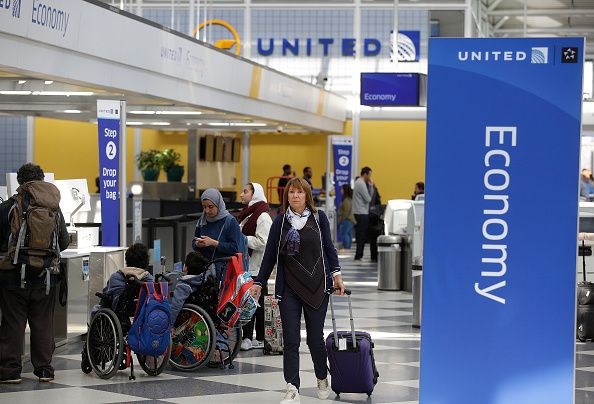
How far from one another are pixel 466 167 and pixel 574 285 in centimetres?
67

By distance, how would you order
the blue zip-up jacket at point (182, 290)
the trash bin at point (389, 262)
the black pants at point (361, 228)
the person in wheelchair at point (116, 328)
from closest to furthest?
the person in wheelchair at point (116, 328)
the blue zip-up jacket at point (182, 290)
the trash bin at point (389, 262)
the black pants at point (361, 228)

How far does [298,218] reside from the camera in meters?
7.31

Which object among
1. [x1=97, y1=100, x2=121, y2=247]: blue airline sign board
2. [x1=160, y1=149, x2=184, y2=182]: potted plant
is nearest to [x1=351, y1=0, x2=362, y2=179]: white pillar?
[x1=160, y1=149, x2=184, y2=182]: potted plant

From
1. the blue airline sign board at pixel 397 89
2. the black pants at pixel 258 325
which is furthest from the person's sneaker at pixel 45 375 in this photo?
the blue airline sign board at pixel 397 89

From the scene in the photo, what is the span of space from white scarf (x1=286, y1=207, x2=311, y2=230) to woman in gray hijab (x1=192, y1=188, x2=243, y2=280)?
1.58m

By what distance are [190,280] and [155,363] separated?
0.70 m

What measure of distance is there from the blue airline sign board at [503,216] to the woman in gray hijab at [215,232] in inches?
156

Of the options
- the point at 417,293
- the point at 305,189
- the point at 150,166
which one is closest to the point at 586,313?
the point at 417,293

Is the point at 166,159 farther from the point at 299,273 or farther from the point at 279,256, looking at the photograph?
the point at 299,273

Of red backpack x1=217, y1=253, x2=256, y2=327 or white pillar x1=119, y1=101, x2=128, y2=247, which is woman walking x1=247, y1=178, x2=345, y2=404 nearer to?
red backpack x1=217, y1=253, x2=256, y2=327

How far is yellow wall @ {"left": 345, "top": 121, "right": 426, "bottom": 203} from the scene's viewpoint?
29672mm

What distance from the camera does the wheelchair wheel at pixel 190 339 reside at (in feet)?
28.0

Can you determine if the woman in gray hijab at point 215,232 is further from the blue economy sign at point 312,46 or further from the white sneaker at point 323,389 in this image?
the blue economy sign at point 312,46

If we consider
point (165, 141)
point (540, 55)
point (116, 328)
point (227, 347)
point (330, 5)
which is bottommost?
point (227, 347)
